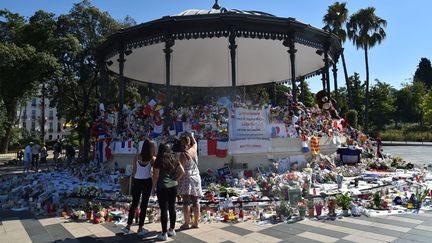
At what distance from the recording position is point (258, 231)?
6418 mm

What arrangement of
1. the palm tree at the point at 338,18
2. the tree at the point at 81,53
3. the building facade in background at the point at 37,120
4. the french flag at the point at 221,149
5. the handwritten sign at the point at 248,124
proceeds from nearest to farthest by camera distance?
the french flag at the point at 221,149, the handwritten sign at the point at 248,124, the tree at the point at 81,53, the palm tree at the point at 338,18, the building facade in background at the point at 37,120

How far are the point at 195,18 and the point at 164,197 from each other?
9000 mm

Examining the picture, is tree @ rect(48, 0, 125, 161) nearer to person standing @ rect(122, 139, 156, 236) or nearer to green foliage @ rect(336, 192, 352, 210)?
person standing @ rect(122, 139, 156, 236)

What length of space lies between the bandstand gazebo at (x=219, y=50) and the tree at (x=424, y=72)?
224ft

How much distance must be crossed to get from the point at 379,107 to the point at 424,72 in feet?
123

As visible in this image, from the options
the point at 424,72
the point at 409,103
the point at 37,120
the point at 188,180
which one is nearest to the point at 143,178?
the point at 188,180

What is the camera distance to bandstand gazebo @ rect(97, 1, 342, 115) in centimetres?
1353

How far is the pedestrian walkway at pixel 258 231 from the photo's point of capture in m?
5.88

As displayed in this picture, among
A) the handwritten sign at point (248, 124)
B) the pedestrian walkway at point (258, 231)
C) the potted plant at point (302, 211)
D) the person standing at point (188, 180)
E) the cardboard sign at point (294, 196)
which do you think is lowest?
the pedestrian walkway at point (258, 231)

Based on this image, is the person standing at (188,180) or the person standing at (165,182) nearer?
the person standing at (165,182)

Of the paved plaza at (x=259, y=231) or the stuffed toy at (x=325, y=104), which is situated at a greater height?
the stuffed toy at (x=325, y=104)

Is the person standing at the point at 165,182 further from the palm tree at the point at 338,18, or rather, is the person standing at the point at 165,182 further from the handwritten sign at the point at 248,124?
the palm tree at the point at 338,18

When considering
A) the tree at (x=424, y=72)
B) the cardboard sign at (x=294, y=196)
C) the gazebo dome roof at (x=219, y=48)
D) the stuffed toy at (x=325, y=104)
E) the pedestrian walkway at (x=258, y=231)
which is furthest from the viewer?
the tree at (x=424, y=72)

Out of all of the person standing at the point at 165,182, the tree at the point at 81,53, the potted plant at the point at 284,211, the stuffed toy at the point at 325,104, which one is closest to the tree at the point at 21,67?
the tree at the point at 81,53
